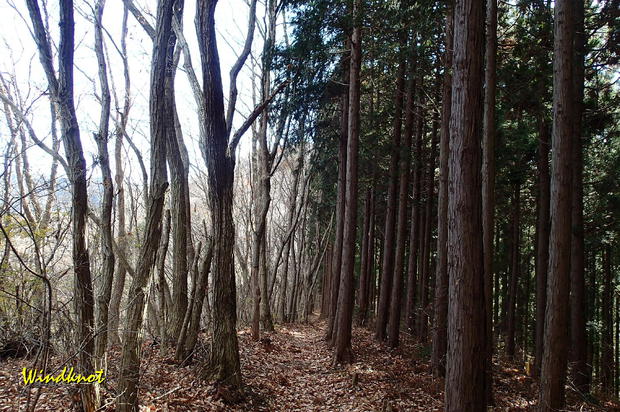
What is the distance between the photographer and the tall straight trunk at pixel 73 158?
179 inches

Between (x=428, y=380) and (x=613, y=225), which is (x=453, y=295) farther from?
(x=613, y=225)

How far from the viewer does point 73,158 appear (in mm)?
4648

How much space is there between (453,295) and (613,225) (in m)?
10.2

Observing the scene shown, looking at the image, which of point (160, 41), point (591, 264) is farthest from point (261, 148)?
point (591, 264)

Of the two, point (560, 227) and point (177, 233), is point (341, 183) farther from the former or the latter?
point (560, 227)

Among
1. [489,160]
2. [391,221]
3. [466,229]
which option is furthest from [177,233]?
[391,221]

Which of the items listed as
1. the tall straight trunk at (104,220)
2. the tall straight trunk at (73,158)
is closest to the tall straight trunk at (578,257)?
the tall straight trunk at (104,220)

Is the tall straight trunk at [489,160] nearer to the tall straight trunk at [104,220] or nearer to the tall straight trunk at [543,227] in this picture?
the tall straight trunk at [543,227]

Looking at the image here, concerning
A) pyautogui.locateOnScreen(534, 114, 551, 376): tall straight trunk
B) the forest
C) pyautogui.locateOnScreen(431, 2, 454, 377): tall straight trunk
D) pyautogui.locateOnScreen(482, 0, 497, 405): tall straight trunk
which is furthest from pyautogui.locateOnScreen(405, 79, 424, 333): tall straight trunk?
pyautogui.locateOnScreen(482, 0, 497, 405): tall straight trunk

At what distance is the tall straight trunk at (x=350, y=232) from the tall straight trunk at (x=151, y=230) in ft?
20.3

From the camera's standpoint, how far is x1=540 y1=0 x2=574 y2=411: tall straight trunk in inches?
240

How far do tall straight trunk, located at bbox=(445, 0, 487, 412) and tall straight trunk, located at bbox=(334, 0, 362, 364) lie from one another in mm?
5561

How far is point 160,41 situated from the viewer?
5.15 meters

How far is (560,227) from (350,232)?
206 inches
